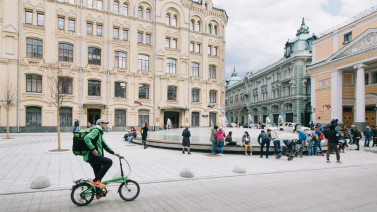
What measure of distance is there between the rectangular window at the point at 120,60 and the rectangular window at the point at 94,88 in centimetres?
395

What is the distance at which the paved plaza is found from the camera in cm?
564

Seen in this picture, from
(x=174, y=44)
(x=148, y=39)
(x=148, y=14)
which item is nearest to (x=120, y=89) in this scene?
(x=148, y=39)

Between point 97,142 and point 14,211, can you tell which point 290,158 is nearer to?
point 97,142

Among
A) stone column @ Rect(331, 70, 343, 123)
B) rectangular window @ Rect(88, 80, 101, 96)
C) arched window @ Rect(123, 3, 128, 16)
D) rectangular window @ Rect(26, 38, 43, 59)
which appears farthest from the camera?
arched window @ Rect(123, 3, 128, 16)

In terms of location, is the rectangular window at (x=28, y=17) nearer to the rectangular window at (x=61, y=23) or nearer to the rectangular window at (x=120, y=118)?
the rectangular window at (x=61, y=23)

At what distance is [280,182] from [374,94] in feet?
113

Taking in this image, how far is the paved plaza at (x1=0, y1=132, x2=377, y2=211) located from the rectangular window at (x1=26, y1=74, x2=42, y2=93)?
70.0ft

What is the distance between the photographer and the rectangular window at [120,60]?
1350 inches

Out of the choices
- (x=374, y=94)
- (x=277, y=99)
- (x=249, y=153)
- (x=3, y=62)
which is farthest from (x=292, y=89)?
(x=3, y=62)

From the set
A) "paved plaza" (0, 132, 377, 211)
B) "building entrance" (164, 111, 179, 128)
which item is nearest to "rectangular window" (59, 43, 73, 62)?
"building entrance" (164, 111, 179, 128)

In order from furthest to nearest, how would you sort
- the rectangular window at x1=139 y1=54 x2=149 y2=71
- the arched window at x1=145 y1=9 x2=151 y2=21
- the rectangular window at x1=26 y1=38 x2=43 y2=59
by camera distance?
the arched window at x1=145 y1=9 x2=151 y2=21 < the rectangular window at x1=139 y1=54 x2=149 y2=71 < the rectangular window at x1=26 y1=38 x2=43 y2=59

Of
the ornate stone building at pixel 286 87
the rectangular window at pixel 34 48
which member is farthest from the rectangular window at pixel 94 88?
the ornate stone building at pixel 286 87

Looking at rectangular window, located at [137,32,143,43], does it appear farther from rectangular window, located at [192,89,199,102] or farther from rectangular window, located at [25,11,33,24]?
rectangular window, located at [25,11,33,24]

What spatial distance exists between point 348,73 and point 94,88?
126 ft
